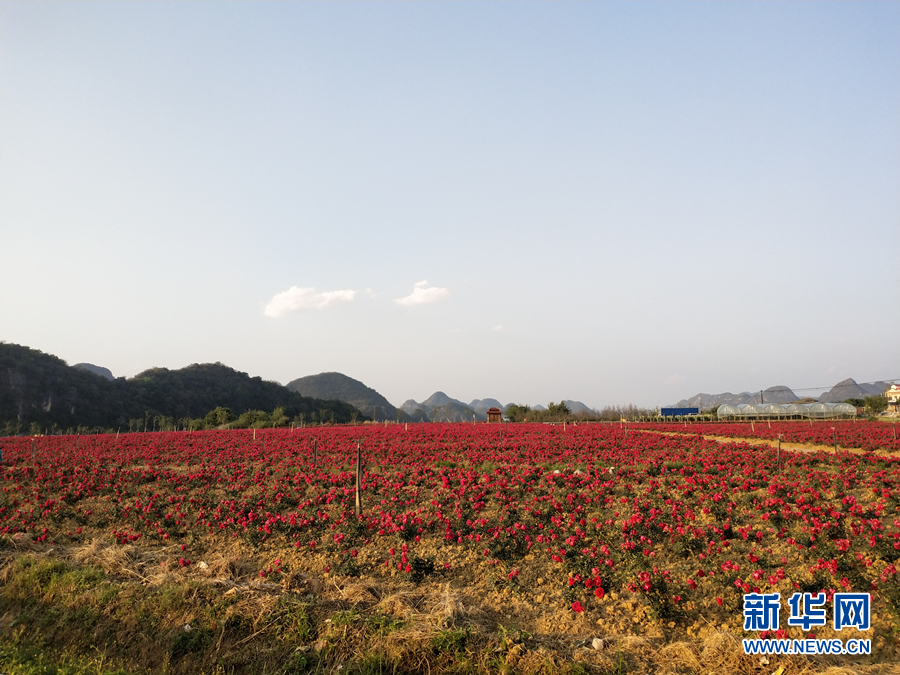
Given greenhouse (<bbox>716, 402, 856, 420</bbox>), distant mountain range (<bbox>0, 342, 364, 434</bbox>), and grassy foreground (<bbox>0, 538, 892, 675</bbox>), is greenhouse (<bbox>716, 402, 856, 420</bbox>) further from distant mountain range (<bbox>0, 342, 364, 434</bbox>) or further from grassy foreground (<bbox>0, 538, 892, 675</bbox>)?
grassy foreground (<bbox>0, 538, 892, 675</bbox>)

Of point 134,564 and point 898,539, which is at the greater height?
point 898,539

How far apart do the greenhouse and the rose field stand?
63412mm

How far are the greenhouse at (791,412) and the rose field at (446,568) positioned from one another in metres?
63.4

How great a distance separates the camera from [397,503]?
38.7 feet

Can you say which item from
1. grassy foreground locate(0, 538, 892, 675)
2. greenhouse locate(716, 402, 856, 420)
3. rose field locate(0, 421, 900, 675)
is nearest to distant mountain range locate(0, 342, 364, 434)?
rose field locate(0, 421, 900, 675)

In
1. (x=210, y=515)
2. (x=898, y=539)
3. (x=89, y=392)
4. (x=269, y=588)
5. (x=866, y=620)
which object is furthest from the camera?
(x=89, y=392)

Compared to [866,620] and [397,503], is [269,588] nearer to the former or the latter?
[397,503]

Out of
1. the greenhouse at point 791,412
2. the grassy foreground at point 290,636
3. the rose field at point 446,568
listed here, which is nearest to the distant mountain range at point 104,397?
the rose field at point 446,568

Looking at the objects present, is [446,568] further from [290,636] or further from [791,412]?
[791,412]

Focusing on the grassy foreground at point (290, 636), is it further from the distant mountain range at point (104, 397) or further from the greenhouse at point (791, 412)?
the greenhouse at point (791, 412)

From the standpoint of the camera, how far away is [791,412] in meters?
70.4

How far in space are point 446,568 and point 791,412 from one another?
263ft

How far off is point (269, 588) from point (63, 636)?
8.33 feet

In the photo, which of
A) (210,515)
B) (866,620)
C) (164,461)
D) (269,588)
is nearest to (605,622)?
(866,620)
